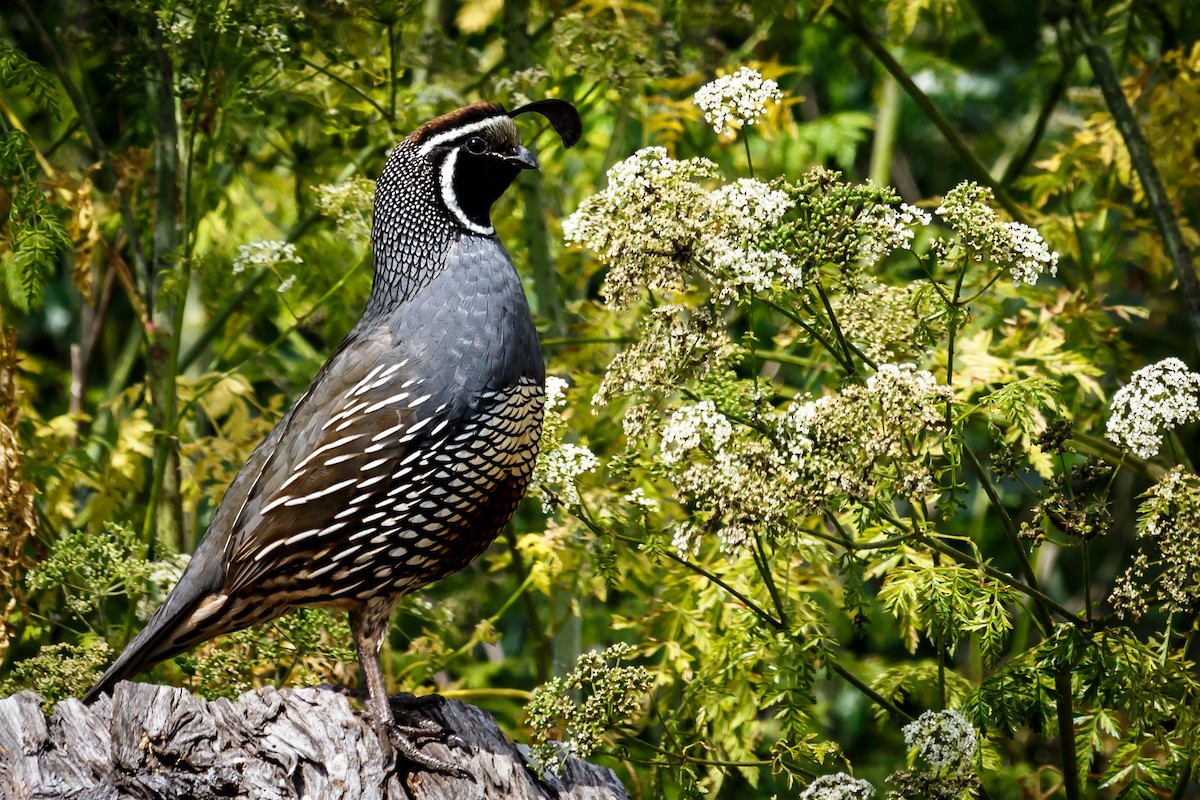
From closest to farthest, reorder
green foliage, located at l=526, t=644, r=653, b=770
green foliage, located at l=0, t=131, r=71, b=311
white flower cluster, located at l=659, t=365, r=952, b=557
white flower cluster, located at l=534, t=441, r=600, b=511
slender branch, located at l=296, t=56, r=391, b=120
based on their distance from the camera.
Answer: white flower cluster, located at l=659, t=365, r=952, b=557
green foliage, located at l=526, t=644, r=653, b=770
white flower cluster, located at l=534, t=441, r=600, b=511
green foliage, located at l=0, t=131, r=71, b=311
slender branch, located at l=296, t=56, r=391, b=120

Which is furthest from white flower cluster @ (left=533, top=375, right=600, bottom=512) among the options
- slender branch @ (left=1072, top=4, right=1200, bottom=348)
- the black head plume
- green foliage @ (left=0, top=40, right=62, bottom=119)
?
slender branch @ (left=1072, top=4, right=1200, bottom=348)

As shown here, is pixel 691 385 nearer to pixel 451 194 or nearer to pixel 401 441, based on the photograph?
pixel 401 441

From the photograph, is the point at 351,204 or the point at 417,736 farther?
the point at 351,204

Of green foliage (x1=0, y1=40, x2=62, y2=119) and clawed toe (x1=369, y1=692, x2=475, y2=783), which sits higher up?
green foliage (x1=0, y1=40, x2=62, y2=119)

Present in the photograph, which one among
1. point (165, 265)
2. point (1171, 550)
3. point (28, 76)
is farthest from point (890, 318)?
point (165, 265)

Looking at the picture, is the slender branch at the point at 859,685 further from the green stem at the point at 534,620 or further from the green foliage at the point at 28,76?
the green foliage at the point at 28,76

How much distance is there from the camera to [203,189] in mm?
4270

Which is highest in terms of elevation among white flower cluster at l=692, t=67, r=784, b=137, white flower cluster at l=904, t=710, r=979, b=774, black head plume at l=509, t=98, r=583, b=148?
white flower cluster at l=692, t=67, r=784, b=137

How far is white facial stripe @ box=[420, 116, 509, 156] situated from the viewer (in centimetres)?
374

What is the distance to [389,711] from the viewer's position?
3.48 metres

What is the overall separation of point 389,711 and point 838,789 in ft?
3.73

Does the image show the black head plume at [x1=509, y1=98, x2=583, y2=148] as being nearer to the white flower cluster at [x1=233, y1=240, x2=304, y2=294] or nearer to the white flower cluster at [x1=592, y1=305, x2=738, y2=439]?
the white flower cluster at [x1=233, y1=240, x2=304, y2=294]

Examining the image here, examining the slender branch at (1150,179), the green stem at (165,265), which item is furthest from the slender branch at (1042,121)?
the green stem at (165,265)

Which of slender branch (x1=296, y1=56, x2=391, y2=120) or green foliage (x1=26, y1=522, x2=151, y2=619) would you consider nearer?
green foliage (x1=26, y1=522, x2=151, y2=619)
